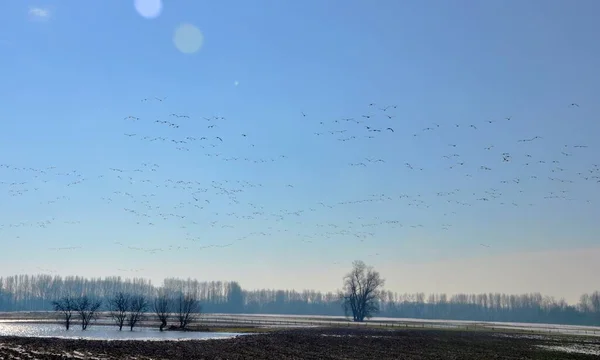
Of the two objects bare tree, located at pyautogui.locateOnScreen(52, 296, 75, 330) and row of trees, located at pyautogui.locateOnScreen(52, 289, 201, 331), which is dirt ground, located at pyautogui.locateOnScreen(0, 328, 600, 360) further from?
bare tree, located at pyautogui.locateOnScreen(52, 296, 75, 330)

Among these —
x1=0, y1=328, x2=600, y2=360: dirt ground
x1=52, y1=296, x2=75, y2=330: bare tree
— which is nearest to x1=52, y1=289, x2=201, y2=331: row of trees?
x1=52, y1=296, x2=75, y2=330: bare tree

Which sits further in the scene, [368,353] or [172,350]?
[368,353]

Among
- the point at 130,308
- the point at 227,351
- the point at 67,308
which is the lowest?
the point at 130,308

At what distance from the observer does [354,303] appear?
459 feet

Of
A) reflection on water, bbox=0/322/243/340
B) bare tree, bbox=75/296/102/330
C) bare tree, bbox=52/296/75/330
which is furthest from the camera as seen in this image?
bare tree, bbox=52/296/75/330

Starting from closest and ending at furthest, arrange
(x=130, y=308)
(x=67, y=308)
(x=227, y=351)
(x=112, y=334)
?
(x=227, y=351) < (x=112, y=334) < (x=67, y=308) < (x=130, y=308)

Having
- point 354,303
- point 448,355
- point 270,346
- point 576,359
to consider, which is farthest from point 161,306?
point 354,303

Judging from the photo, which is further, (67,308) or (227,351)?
(67,308)

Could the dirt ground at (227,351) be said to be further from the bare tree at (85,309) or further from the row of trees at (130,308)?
the row of trees at (130,308)

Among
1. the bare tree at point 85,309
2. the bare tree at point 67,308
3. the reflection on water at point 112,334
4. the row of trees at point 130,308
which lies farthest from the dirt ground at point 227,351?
the bare tree at point 67,308

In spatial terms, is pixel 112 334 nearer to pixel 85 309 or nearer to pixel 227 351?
pixel 227 351

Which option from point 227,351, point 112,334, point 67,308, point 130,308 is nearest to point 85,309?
point 67,308

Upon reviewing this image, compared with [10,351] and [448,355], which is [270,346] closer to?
[448,355]

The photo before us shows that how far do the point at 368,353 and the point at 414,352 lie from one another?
4721 mm
